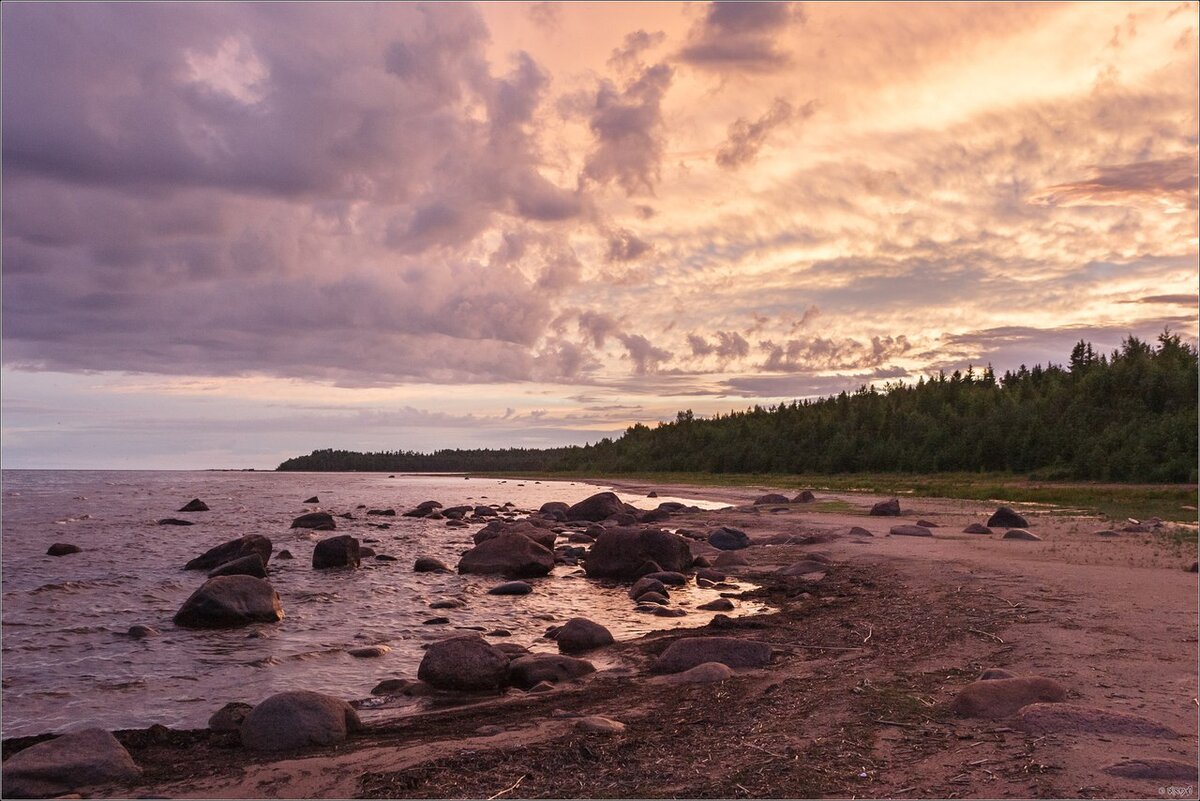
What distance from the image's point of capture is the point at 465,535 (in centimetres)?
3312

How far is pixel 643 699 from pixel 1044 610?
22.6ft

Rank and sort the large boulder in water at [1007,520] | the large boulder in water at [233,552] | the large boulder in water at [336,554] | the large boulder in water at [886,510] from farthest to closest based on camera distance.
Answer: the large boulder in water at [886,510] < the large boulder in water at [1007,520] < the large boulder in water at [336,554] < the large boulder in water at [233,552]

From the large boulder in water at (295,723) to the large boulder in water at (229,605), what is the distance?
638 cm

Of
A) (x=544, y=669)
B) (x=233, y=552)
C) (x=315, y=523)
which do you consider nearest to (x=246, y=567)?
(x=233, y=552)

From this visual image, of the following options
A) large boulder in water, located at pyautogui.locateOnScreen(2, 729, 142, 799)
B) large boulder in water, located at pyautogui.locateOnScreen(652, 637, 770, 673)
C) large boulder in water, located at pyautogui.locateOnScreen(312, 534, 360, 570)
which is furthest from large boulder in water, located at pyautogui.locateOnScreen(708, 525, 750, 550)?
large boulder in water, located at pyautogui.locateOnScreen(2, 729, 142, 799)

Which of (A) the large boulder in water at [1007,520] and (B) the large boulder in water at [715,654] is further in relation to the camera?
(A) the large boulder in water at [1007,520]

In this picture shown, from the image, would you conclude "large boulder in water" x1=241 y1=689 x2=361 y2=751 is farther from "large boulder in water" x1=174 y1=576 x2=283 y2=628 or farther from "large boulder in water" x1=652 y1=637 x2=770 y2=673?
"large boulder in water" x1=174 y1=576 x2=283 y2=628

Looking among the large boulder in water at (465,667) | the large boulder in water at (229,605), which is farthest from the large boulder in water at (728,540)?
the large boulder in water at (465,667)

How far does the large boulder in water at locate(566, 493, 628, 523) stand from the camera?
37.5 m

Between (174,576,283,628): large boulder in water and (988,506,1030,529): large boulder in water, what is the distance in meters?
21.9

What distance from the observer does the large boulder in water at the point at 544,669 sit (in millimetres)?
10203

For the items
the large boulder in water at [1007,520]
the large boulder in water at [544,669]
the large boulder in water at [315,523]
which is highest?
the large boulder in water at [1007,520]

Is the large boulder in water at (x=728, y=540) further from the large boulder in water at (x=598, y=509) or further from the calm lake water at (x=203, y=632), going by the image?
the large boulder in water at (x=598, y=509)

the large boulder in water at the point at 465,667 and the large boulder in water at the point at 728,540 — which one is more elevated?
the large boulder in water at the point at 465,667
